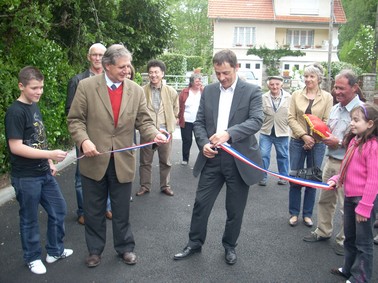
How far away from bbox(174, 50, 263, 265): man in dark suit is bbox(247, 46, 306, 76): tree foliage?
1263 inches

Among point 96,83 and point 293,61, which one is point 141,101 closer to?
point 96,83

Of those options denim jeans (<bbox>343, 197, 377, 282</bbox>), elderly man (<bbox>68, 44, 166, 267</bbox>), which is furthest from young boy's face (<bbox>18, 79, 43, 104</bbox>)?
denim jeans (<bbox>343, 197, 377, 282</bbox>)

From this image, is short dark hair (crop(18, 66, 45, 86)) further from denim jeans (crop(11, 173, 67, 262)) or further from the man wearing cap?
the man wearing cap

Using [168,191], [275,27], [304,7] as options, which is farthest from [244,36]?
[168,191]

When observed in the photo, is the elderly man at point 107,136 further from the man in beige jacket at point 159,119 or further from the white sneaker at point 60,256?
the man in beige jacket at point 159,119

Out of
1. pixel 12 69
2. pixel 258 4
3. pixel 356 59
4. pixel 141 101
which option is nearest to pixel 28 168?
pixel 141 101

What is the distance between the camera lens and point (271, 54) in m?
34.6

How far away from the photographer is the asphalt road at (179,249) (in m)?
3.66

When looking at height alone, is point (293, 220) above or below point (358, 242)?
below

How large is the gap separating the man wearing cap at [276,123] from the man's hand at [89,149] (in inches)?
160

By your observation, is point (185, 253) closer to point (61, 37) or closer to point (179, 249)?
point (179, 249)

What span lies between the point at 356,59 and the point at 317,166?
19479 mm

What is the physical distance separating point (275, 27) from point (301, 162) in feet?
111

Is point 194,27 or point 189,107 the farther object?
point 194,27
